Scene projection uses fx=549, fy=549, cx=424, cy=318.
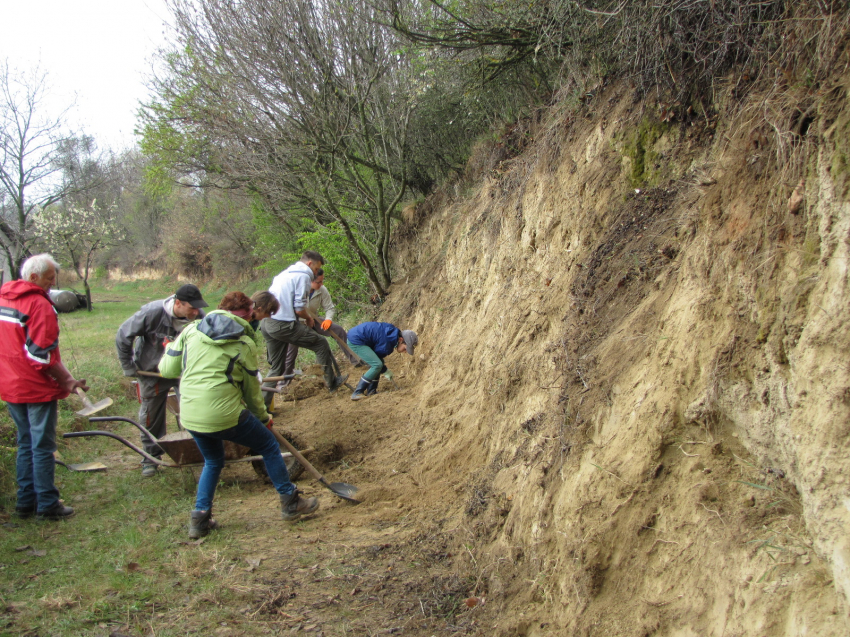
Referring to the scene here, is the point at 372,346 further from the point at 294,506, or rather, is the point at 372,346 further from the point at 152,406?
the point at 294,506

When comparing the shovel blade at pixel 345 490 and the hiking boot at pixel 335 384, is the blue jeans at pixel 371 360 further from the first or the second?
the shovel blade at pixel 345 490

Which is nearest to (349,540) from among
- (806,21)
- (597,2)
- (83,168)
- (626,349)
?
(626,349)

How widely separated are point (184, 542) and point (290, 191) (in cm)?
894

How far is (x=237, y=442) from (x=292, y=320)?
11.0 feet

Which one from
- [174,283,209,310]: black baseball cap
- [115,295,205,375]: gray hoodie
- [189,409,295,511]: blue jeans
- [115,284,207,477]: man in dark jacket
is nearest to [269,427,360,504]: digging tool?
[189,409,295,511]: blue jeans

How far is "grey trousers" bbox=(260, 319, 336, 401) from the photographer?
7562 millimetres

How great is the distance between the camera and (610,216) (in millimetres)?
4699

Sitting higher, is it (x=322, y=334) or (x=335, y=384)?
(x=322, y=334)

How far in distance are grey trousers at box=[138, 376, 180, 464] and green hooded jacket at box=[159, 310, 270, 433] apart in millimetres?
2044

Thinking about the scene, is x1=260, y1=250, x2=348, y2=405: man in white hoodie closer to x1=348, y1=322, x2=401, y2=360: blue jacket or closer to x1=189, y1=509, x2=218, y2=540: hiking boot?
x1=348, y1=322, x2=401, y2=360: blue jacket

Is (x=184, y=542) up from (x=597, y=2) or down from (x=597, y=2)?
down

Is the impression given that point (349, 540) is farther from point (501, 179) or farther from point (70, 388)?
point (501, 179)

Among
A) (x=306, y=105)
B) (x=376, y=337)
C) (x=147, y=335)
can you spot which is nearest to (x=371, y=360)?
(x=376, y=337)

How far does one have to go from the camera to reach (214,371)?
4008mm
